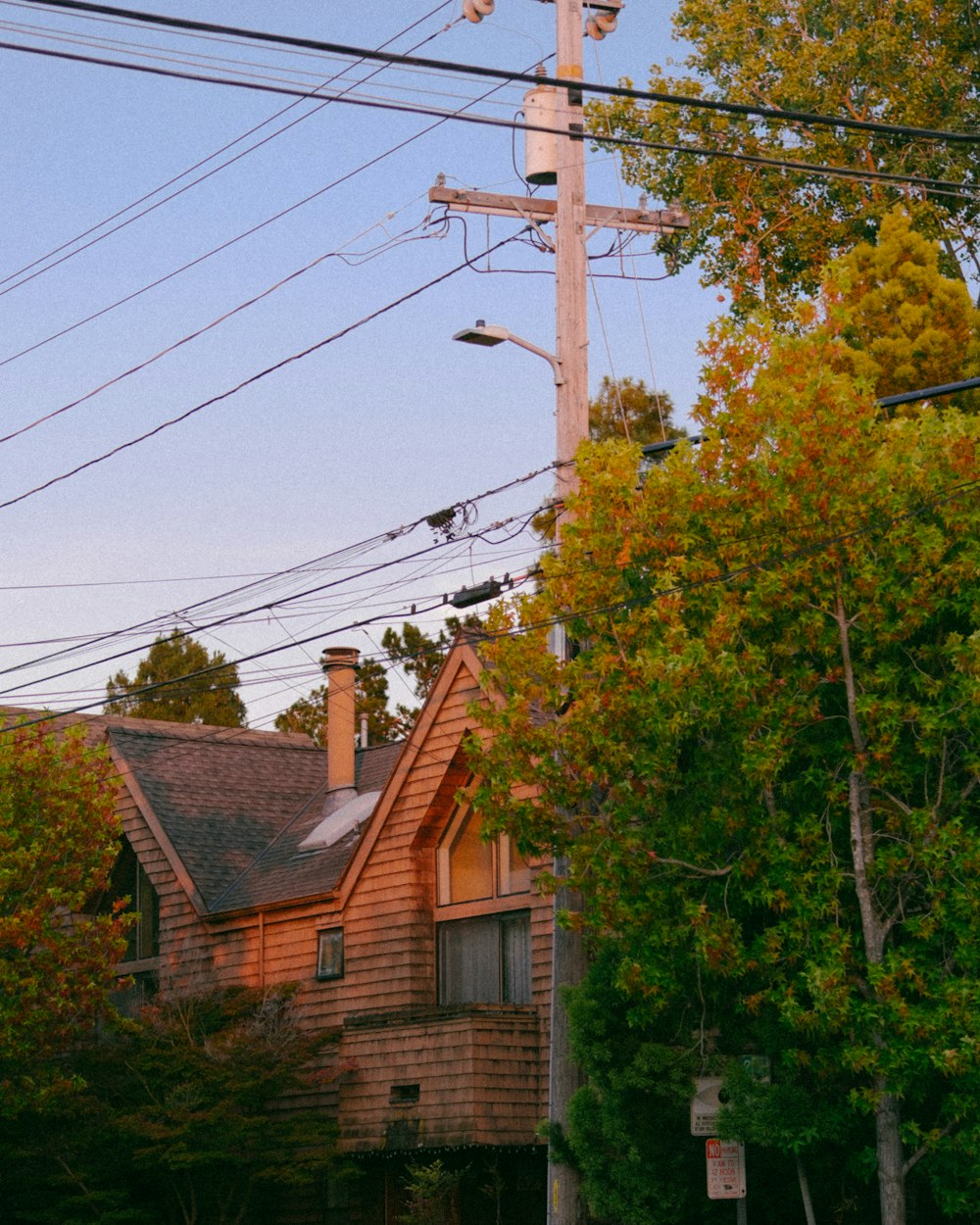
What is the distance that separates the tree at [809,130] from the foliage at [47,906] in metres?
16.3

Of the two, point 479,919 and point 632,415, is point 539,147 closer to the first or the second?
point 479,919

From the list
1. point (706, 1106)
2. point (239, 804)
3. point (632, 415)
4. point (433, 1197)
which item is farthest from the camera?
point (632, 415)

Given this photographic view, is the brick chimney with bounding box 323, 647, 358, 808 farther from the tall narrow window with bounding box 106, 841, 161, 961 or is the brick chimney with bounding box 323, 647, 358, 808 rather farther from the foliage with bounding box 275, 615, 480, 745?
the foliage with bounding box 275, 615, 480, 745

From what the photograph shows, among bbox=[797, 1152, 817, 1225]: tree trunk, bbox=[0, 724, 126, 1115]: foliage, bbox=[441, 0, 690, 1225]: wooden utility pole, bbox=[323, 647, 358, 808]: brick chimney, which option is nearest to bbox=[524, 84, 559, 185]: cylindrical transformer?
bbox=[441, 0, 690, 1225]: wooden utility pole

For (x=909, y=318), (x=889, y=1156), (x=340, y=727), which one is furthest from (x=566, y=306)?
(x=340, y=727)

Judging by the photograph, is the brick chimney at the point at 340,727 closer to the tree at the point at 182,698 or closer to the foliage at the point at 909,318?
the foliage at the point at 909,318

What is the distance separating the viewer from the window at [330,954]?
28.3 metres

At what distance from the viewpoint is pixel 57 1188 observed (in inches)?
1078

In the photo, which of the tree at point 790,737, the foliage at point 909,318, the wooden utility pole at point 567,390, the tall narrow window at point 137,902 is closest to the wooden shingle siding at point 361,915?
the tall narrow window at point 137,902

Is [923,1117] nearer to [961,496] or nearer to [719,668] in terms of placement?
[719,668]

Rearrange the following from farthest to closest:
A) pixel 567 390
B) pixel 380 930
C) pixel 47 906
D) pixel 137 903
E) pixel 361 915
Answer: pixel 137 903 < pixel 361 915 < pixel 380 930 < pixel 47 906 < pixel 567 390

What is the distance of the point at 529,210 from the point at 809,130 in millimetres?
18380

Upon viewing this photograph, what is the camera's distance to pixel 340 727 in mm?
32562

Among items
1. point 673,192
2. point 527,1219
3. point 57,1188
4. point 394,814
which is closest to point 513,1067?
point 527,1219
